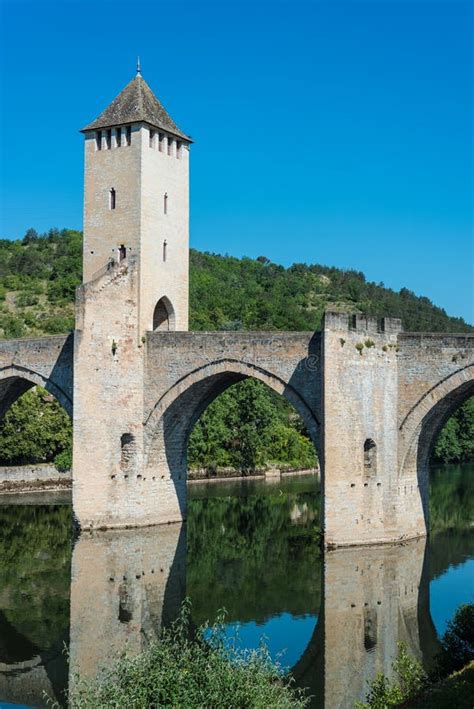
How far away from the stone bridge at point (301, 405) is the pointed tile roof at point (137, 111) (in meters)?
6.87

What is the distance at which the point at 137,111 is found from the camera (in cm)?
2822

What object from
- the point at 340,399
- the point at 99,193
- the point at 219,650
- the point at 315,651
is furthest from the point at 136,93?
the point at 219,650

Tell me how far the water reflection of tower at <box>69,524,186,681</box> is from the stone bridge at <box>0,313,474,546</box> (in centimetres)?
163

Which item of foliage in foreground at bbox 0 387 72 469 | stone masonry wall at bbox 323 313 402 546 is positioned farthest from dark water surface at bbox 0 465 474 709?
foliage in foreground at bbox 0 387 72 469

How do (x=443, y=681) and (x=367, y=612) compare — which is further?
(x=367, y=612)

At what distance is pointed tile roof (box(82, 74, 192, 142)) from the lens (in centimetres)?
2823

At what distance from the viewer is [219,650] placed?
1090cm

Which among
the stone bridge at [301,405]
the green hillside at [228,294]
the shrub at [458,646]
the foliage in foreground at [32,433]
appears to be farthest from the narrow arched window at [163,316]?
the green hillside at [228,294]

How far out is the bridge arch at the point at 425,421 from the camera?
78.8 ft

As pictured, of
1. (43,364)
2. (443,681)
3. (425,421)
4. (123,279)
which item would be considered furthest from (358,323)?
(443,681)

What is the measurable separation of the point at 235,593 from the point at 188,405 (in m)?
8.92

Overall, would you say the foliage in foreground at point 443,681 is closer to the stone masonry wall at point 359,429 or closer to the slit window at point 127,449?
the stone masonry wall at point 359,429

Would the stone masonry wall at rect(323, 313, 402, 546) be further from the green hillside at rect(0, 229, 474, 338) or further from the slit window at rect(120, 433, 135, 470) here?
the green hillside at rect(0, 229, 474, 338)

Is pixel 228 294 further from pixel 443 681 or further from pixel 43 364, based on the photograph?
pixel 443 681
